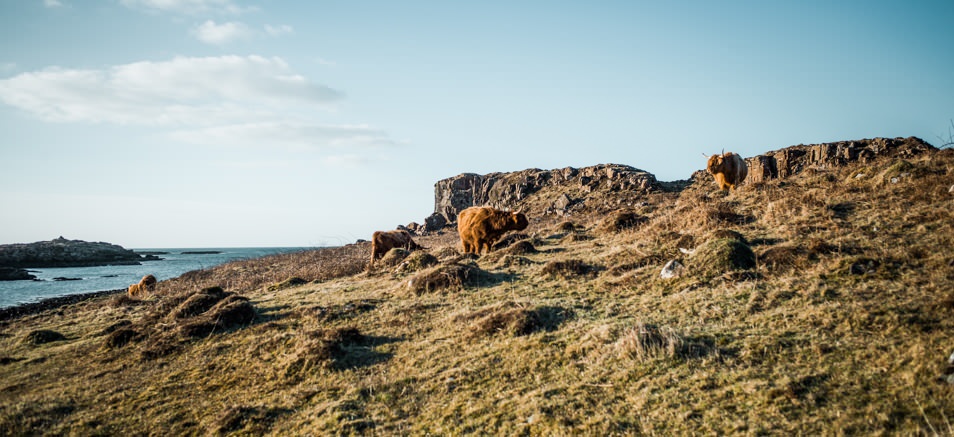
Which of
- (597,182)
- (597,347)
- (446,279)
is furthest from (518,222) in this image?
(597,182)

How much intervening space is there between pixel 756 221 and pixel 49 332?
79.2 feet

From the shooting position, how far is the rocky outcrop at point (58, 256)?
71.9m

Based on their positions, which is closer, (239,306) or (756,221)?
(239,306)

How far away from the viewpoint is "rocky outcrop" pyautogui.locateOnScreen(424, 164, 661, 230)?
56531 mm

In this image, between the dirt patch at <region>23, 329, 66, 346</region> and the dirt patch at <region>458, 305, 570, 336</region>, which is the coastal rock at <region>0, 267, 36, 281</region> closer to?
the dirt patch at <region>23, 329, 66, 346</region>

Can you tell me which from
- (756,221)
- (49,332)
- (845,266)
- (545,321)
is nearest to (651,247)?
(756,221)

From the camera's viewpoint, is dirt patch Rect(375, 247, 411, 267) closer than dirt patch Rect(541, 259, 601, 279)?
No

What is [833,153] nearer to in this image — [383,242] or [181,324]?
[383,242]

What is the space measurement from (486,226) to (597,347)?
14.4 m

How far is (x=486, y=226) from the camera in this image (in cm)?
2144

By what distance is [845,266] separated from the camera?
877 centimetres

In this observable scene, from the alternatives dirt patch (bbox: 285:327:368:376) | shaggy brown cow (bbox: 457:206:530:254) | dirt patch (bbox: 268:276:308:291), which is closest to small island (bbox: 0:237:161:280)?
dirt patch (bbox: 268:276:308:291)

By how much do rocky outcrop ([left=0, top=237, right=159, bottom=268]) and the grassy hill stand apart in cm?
7992

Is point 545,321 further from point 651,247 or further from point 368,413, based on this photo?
point 651,247
